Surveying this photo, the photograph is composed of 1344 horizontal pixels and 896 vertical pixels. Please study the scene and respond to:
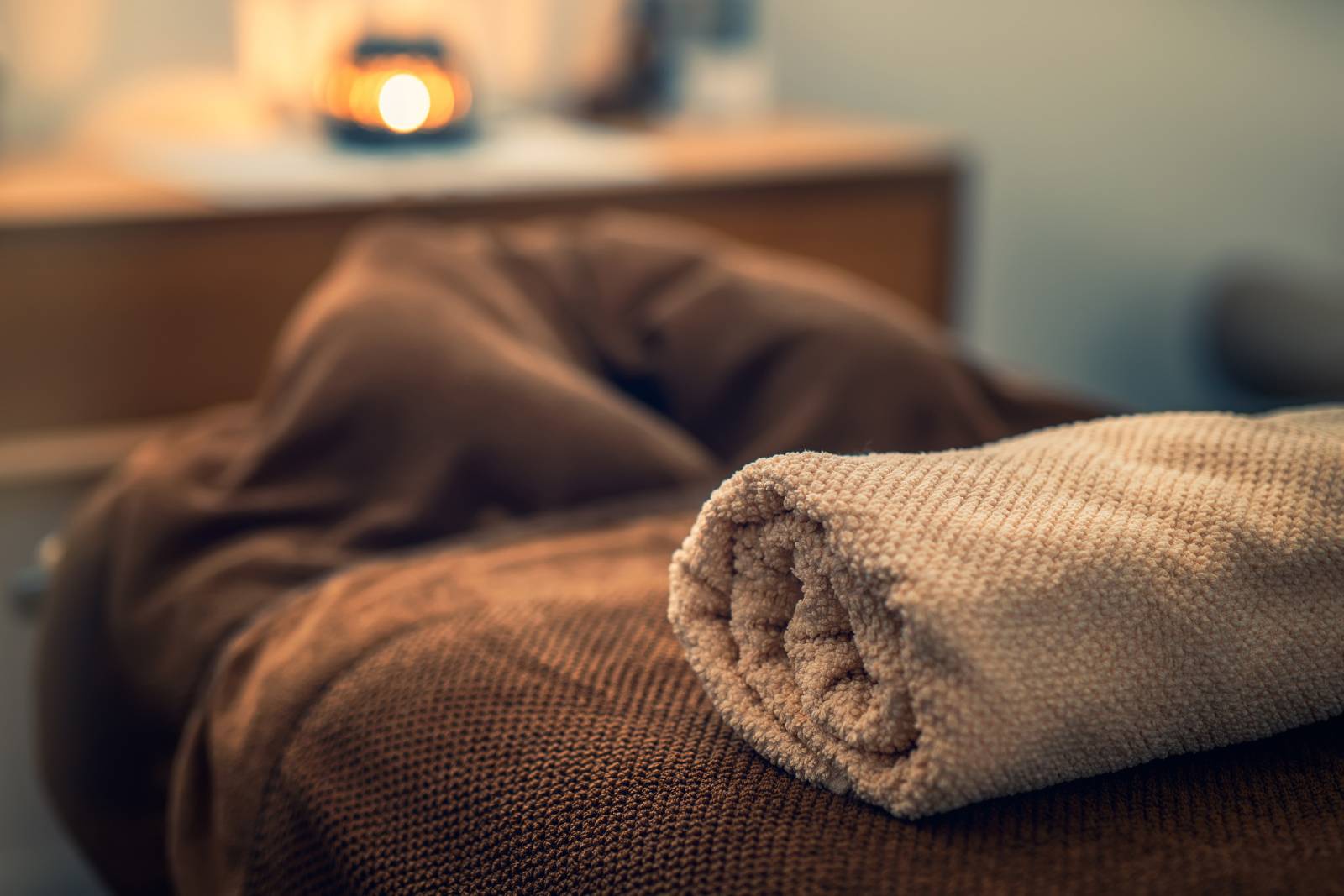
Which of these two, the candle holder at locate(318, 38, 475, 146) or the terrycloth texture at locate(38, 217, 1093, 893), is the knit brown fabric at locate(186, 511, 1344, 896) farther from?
the candle holder at locate(318, 38, 475, 146)

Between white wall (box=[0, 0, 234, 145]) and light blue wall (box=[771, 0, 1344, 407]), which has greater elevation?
white wall (box=[0, 0, 234, 145])

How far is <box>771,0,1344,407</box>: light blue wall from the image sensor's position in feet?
7.13

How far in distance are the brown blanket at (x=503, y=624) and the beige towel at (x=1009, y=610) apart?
1.0 inches

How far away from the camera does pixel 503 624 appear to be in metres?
0.61

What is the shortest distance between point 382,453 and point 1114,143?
6.21 ft

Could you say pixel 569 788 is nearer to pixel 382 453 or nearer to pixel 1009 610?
pixel 1009 610

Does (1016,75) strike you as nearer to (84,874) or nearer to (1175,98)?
(1175,98)

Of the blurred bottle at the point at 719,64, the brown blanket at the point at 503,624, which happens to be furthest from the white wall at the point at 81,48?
the brown blanket at the point at 503,624

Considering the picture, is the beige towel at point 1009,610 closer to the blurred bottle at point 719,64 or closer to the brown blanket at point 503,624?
the brown blanket at point 503,624

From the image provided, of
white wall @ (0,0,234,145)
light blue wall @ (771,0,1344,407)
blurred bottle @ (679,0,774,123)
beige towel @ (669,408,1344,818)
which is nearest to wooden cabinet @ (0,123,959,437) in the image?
white wall @ (0,0,234,145)

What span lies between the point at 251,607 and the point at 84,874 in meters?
0.71

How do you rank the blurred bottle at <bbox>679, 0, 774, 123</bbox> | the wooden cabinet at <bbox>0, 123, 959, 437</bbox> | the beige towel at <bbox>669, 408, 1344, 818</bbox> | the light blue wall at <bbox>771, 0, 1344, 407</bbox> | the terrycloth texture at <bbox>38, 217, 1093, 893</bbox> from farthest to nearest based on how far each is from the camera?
the light blue wall at <bbox>771, 0, 1344, 407</bbox>, the blurred bottle at <bbox>679, 0, 774, 123</bbox>, the wooden cabinet at <bbox>0, 123, 959, 437</bbox>, the terrycloth texture at <bbox>38, 217, 1093, 893</bbox>, the beige towel at <bbox>669, 408, 1344, 818</bbox>

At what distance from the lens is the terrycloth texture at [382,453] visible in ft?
2.46

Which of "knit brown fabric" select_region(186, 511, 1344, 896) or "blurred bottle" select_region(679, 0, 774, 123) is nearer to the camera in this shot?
"knit brown fabric" select_region(186, 511, 1344, 896)
